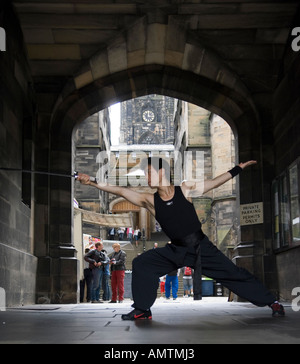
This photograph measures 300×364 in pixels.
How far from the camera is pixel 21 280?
9398 mm

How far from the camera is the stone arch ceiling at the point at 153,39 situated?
1016 cm

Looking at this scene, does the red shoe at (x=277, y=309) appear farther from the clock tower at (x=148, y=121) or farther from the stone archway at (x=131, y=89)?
the clock tower at (x=148, y=121)

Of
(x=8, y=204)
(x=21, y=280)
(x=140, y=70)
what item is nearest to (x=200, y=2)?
(x=140, y=70)

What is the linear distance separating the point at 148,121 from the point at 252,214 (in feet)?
221

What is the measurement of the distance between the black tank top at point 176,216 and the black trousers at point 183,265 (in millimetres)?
142

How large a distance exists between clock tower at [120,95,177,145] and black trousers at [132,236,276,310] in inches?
2777

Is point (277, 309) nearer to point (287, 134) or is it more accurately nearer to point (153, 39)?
point (287, 134)

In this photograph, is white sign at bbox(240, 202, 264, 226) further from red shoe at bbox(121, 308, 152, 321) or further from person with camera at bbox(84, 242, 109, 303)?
red shoe at bbox(121, 308, 152, 321)

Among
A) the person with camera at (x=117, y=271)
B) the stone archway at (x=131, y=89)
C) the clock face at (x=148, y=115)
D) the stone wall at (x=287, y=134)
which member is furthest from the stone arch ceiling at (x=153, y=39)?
the clock face at (x=148, y=115)

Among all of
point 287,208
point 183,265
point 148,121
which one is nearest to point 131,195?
point 183,265

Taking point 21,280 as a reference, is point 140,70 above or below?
above

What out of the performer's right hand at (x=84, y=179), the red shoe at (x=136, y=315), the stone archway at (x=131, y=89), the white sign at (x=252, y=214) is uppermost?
the stone archway at (x=131, y=89)

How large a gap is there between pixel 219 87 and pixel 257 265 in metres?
3.60
